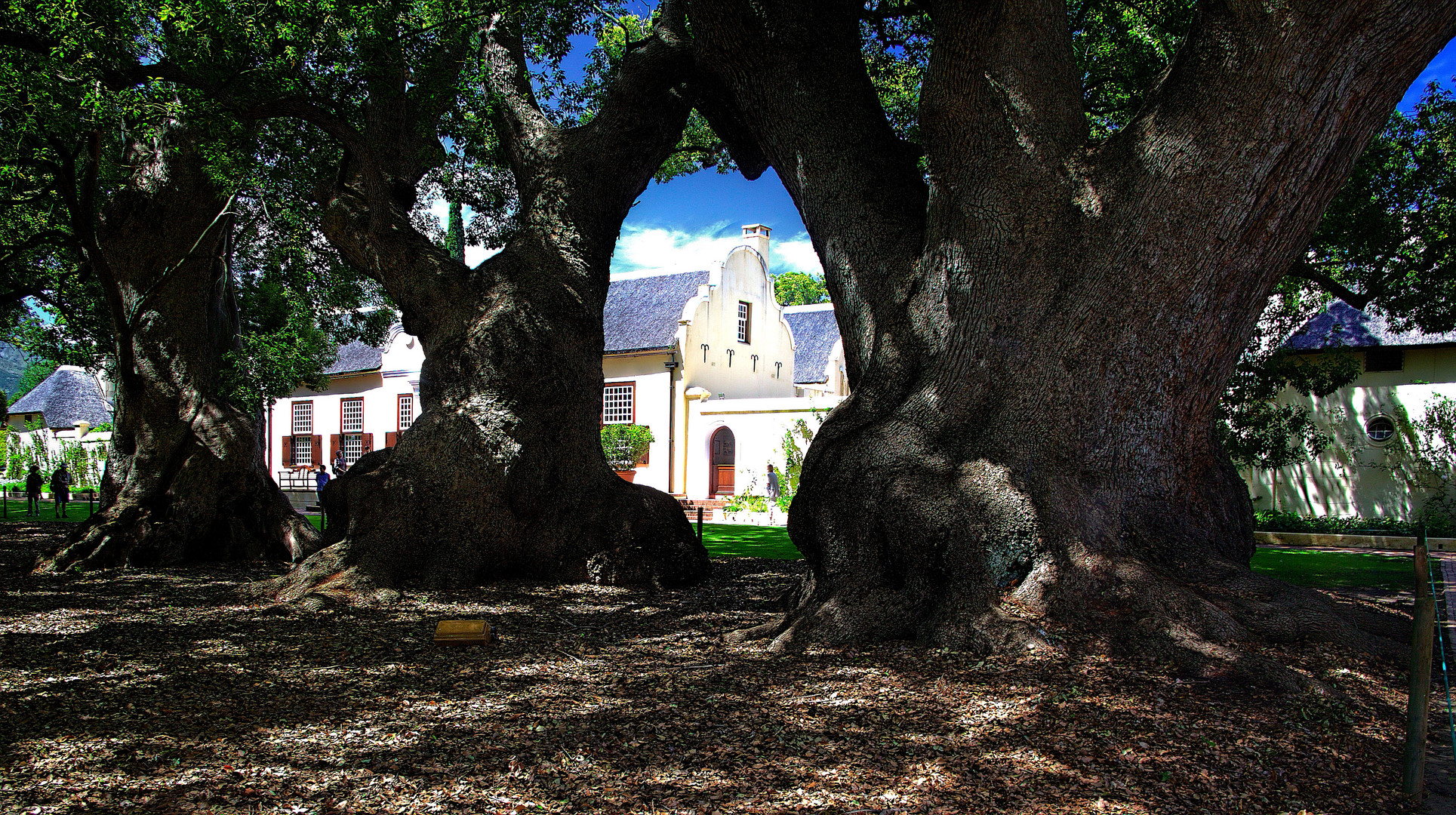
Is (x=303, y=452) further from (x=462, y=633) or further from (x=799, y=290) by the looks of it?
(x=462, y=633)

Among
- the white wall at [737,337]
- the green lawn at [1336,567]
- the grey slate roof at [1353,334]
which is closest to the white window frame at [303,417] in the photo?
the white wall at [737,337]

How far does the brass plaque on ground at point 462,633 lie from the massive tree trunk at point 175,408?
634 centimetres

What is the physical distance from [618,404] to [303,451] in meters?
14.3

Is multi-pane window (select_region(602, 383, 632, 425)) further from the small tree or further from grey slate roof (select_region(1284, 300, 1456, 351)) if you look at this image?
grey slate roof (select_region(1284, 300, 1456, 351))

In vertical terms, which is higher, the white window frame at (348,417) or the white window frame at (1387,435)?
the white window frame at (348,417)

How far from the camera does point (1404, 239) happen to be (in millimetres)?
11914

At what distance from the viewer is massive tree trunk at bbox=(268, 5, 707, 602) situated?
30.6ft

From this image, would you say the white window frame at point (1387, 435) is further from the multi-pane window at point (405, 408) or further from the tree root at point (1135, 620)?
the multi-pane window at point (405, 408)

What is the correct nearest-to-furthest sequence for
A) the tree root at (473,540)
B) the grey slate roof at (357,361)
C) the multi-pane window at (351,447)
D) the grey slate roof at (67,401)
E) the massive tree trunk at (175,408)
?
→ the tree root at (473,540) → the massive tree trunk at (175,408) → the grey slate roof at (357,361) → the multi-pane window at (351,447) → the grey slate roof at (67,401)

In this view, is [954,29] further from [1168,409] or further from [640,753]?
[640,753]

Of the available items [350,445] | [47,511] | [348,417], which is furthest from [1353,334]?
[47,511]

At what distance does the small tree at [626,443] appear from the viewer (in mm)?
29031

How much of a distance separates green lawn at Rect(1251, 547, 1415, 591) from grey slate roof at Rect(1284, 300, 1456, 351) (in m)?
5.48

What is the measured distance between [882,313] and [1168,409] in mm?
2175
